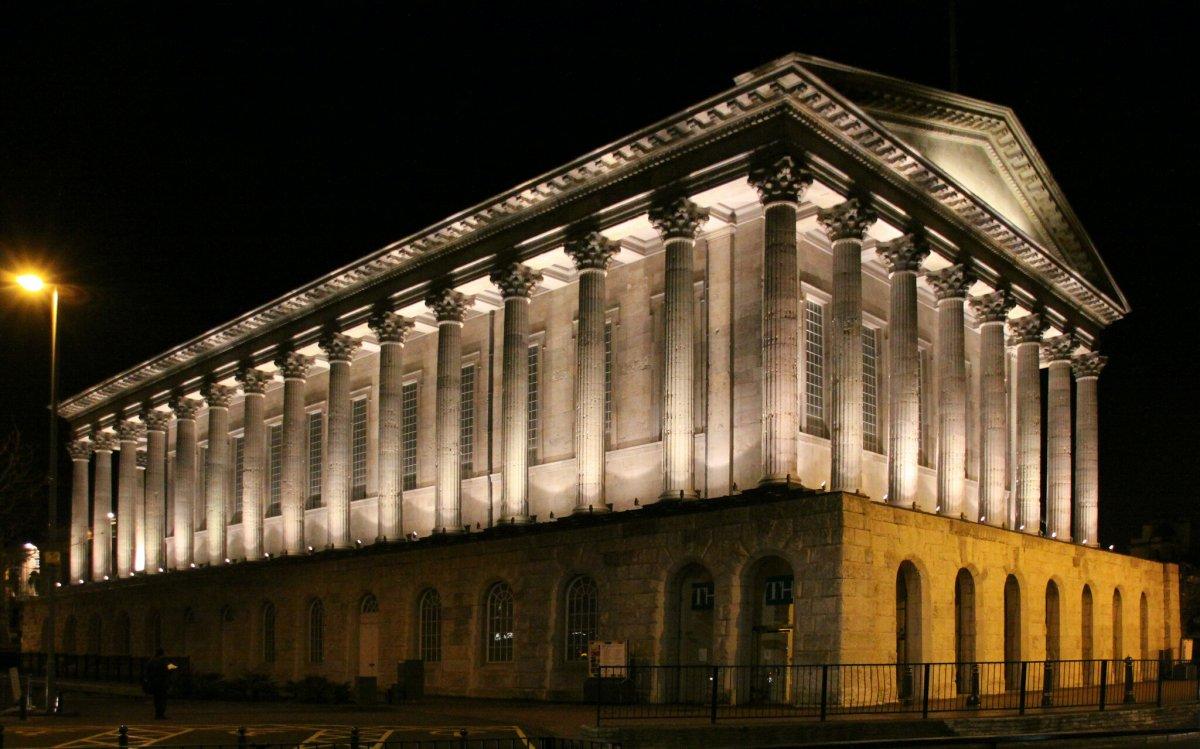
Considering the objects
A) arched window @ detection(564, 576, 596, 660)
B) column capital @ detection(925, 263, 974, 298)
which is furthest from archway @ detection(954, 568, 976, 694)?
arched window @ detection(564, 576, 596, 660)

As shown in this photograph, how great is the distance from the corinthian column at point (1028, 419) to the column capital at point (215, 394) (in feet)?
120

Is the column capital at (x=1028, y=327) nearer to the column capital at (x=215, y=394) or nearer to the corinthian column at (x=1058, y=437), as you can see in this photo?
the corinthian column at (x=1058, y=437)

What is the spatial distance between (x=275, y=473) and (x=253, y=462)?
427 centimetres

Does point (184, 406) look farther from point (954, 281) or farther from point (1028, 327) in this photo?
point (1028, 327)

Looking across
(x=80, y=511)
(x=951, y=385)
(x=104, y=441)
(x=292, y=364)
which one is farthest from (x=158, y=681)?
(x=80, y=511)

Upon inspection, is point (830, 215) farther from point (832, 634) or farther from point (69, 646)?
point (69, 646)

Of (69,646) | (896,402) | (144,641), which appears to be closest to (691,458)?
(896,402)

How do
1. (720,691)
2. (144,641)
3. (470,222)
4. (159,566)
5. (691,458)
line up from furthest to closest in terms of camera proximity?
(159,566)
(144,641)
(470,222)
(691,458)
(720,691)

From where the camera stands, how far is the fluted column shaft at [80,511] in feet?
252

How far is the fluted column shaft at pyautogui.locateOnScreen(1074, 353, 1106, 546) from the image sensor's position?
47406 millimetres

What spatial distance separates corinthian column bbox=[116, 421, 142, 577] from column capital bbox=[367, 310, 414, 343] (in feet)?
92.9

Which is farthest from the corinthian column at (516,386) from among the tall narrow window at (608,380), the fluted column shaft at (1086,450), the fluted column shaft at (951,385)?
the fluted column shaft at (1086,450)

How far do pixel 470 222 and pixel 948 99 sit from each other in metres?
16.6

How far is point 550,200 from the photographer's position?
141 feet
